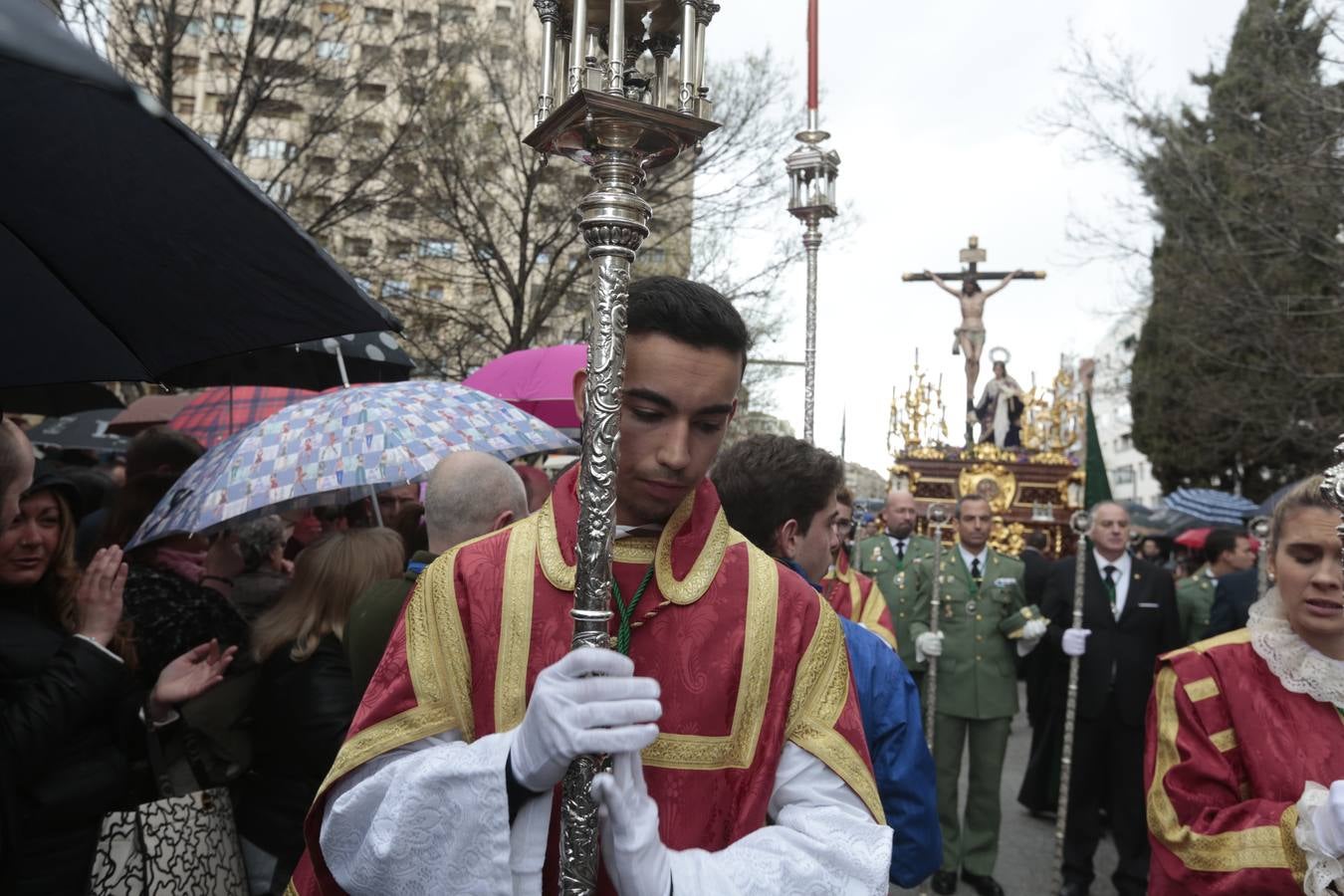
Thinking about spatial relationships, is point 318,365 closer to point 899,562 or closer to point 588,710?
point 899,562

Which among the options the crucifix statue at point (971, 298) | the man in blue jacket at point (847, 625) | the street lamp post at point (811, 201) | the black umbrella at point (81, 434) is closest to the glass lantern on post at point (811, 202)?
the street lamp post at point (811, 201)

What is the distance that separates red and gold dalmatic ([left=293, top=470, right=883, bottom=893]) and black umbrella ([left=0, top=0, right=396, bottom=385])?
88 centimetres

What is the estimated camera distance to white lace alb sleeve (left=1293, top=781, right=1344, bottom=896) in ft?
8.35

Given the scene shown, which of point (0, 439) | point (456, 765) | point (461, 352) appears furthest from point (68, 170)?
point (461, 352)

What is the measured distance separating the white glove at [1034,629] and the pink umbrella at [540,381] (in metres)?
3.29

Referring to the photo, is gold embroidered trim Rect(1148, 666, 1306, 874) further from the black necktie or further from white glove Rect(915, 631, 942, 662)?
the black necktie

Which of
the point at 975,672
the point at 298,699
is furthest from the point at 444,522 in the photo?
the point at 975,672

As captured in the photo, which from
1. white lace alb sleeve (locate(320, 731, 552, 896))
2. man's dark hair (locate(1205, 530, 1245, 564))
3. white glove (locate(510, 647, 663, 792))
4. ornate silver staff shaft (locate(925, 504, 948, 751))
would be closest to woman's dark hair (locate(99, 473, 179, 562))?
white lace alb sleeve (locate(320, 731, 552, 896))

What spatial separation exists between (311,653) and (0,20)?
2.63 metres

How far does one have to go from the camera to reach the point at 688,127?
69.5 inches

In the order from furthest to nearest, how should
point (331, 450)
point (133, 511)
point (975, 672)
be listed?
1. point (975, 672)
2. point (133, 511)
3. point (331, 450)

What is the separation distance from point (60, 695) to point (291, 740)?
86 centimetres

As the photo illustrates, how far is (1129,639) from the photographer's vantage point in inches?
263

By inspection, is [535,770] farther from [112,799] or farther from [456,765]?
[112,799]
